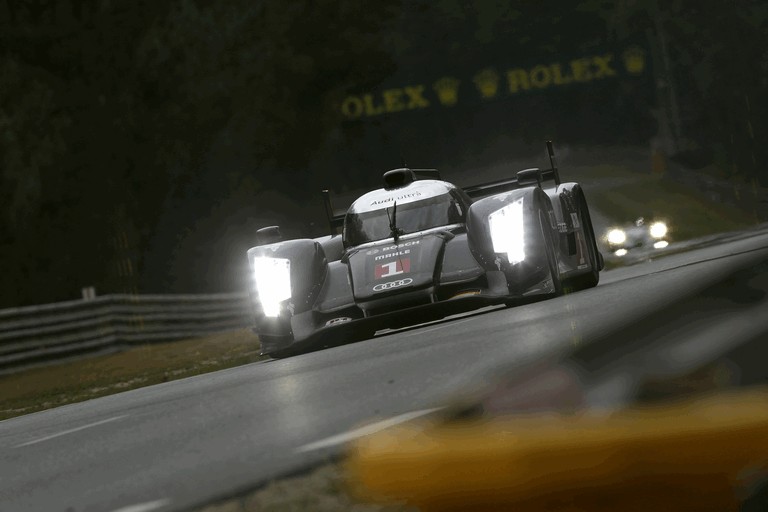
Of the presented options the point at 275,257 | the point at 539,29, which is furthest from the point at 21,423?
the point at 539,29

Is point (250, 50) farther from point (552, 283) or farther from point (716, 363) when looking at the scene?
point (716, 363)

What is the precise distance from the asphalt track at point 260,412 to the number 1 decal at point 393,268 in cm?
47

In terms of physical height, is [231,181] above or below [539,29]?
below

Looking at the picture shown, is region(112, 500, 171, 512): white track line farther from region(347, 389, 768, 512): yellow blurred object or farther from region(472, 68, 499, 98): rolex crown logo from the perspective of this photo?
region(472, 68, 499, 98): rolex crown logo

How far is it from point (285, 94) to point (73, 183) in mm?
5403

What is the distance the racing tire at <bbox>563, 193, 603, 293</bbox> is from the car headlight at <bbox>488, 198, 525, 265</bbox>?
69.9 inches

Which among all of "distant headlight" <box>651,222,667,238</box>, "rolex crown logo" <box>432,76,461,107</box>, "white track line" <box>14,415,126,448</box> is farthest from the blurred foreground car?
"rolex crown logo" <box>432,76,461,107</box>

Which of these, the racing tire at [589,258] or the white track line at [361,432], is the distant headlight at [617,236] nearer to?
the racing tire at [589,258]

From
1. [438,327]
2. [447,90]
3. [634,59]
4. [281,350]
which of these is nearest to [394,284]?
[438,327]

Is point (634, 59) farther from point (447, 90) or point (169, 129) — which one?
point (169, 129)

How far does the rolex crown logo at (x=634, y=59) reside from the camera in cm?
5256

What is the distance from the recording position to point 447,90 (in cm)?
5047

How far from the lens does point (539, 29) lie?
173 ft

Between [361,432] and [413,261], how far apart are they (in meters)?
4.70
